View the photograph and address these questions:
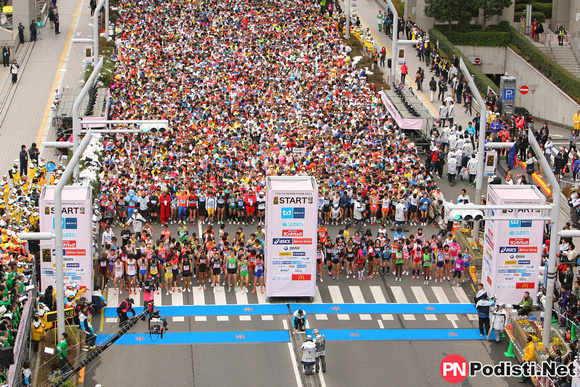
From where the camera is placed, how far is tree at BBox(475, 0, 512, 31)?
67606 millimetres

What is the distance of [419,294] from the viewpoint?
3753 centimetres

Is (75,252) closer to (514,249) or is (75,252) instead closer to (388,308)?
(388,308)

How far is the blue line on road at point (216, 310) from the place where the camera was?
35594 millimetres

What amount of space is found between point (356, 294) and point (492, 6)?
36.5m

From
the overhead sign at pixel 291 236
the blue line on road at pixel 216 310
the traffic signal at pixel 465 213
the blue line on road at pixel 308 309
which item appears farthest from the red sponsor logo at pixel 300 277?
the traffic signal at pixel 465 213

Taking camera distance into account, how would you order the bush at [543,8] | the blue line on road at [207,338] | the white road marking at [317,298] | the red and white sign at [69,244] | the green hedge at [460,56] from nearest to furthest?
the blue line on road at [207,338] → the red and white sign at [69,244] → the white road marking at [317,298] → the green hedge at [460,56] → the bush at [543,8]

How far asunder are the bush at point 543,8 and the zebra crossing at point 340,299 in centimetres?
4119

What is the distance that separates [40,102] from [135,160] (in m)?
13.7

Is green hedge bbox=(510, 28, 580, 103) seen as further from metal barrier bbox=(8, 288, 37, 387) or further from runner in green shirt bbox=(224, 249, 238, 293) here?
metal barrier bbox=(8, 288, 37, 387)

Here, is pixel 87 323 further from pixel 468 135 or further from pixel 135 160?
pixel 468 135

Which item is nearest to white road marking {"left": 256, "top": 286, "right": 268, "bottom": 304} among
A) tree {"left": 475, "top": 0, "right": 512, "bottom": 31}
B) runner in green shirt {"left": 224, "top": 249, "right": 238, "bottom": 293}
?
runner in green shirt {"left": 224, "top": 249, "right": 238, "bottom": 293}

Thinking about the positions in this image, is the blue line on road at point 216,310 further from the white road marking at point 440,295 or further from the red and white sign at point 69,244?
the white road marking at point 440,295

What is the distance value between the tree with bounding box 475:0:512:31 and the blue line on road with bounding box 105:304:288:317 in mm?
37636

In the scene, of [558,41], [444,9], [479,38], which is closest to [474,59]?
[479,38]
